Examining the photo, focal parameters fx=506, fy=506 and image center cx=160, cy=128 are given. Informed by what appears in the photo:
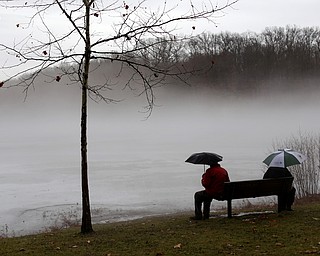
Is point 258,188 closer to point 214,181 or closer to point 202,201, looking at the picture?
point 214,181

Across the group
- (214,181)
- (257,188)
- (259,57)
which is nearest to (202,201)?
(214,181)

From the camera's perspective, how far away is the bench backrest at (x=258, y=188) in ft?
30.0

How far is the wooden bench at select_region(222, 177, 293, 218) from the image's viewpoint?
9.12 meters

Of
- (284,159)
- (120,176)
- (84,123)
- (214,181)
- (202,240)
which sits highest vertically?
(84,123)

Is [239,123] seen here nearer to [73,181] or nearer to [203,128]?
[203,128]

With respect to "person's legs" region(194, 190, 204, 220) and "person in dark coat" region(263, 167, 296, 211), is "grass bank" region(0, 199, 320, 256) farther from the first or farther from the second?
"person in dark coat" region(263, 167, 296, 211)

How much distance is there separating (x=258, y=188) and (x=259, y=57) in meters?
93.6

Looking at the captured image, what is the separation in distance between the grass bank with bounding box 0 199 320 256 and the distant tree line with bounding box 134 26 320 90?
88810 millimetres

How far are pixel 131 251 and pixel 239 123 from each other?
2856 inches

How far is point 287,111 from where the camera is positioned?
286ft

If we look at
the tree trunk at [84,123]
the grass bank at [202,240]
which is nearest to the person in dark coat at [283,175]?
the grass bank at [202,240]

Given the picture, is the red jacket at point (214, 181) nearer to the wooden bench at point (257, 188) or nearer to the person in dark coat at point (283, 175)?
the wooden bench at point (257, 188)

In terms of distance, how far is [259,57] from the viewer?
99.9 m

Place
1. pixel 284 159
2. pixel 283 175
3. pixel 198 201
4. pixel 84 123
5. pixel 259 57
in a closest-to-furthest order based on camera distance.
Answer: pixel 84 123
pixel 198 201
pixel 284 159
pixel 283 175
pixel 259 57
